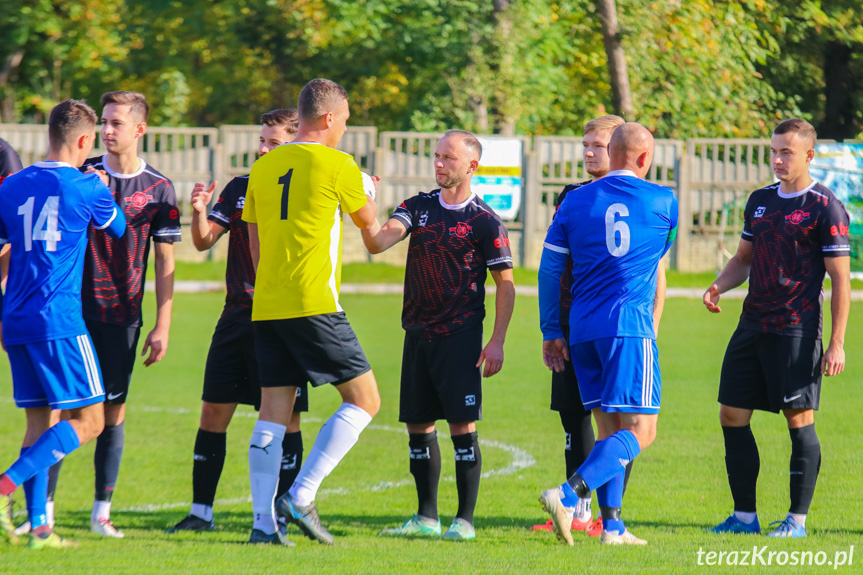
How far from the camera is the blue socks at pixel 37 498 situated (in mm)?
5016

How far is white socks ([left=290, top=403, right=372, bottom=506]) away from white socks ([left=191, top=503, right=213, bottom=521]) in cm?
99

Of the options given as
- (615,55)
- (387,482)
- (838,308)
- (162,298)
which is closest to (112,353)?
(162,298)

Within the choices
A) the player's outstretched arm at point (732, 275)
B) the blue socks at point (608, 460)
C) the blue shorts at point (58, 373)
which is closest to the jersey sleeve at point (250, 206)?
the blue shorts at point (58, 373)

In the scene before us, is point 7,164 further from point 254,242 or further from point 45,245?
point 254,242

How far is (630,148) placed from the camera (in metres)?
5.13

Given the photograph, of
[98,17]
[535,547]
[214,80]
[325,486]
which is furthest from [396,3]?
[535,547]

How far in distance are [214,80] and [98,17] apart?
4551mm

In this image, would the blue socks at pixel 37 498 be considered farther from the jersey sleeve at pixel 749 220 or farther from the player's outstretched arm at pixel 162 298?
the jersey sleeve at pixel 749 220

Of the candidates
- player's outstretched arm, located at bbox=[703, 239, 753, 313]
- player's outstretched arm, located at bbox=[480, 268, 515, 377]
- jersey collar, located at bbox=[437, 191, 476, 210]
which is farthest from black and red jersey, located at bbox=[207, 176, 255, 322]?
player's outstretched arm, located at bbox=[703, 239, 753, 313]

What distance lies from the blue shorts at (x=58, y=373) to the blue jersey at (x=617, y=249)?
7.77ft

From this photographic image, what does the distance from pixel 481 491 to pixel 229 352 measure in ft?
6.82

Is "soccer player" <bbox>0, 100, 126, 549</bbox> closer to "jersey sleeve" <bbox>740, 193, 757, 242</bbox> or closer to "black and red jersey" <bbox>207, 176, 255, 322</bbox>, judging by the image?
"black and red jersey" <bbox>207, 176, 255, 322</bbox>

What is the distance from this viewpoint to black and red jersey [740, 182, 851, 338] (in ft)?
18.1

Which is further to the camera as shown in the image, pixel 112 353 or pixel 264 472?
pixel 112 353
